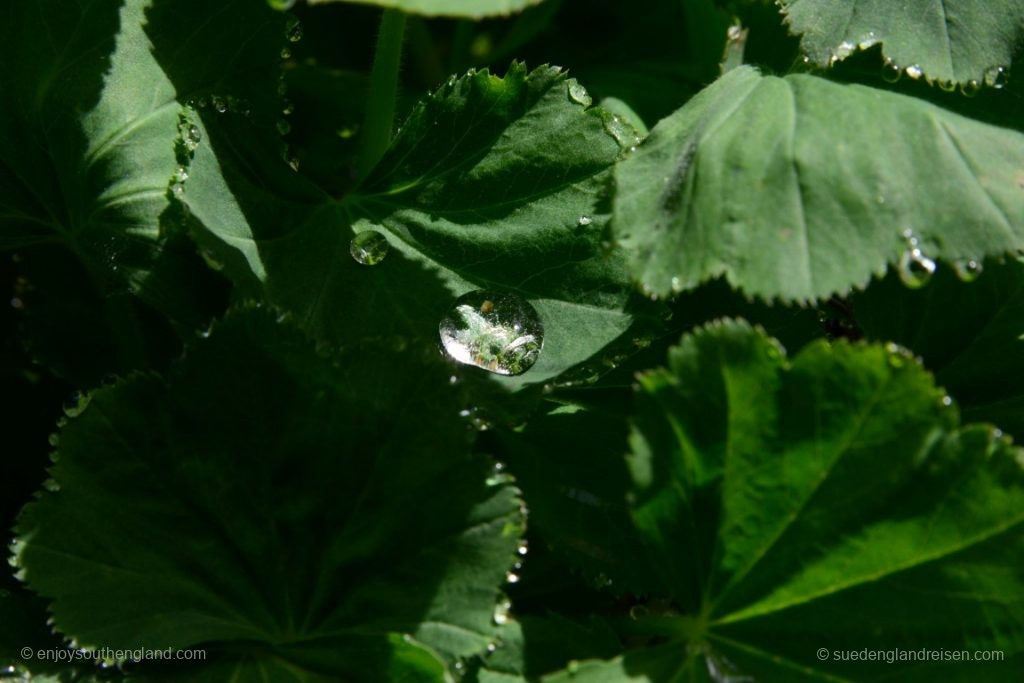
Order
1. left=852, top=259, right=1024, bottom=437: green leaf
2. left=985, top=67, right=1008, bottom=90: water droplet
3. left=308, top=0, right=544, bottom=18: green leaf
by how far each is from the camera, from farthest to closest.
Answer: left=852, top=259, right=1024, bottom=437: green leaf
left=985, top=67, right=1008, bottom=90: water droplet
left=308, top=0, right=544, bottom=18: green leaf

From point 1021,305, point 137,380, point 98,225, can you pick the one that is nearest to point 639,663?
point 137,380

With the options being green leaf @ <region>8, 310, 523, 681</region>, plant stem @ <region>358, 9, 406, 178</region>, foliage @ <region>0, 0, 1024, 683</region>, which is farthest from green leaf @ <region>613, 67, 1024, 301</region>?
plant stem @ <region>358, 9, 406, 178</region>

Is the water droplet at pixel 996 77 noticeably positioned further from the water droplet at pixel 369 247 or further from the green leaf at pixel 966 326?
the water droplet at pixel 369 247

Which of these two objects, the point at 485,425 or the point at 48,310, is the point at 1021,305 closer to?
the point at 485,425

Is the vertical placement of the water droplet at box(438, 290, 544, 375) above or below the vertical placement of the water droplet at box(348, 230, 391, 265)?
below

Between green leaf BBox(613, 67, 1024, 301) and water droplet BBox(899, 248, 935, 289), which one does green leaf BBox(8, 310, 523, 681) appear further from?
water droplet BBox(899, 248, 935, 289)

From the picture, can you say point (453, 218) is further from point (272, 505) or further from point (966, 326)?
point (966, 326)

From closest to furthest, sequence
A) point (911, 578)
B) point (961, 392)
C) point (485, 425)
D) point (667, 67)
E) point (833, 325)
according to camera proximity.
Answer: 1. point (911, 578)
2. point (485, 425)
3. point (961, 392)
4. point (833, 325)
5. point (667, 67)
